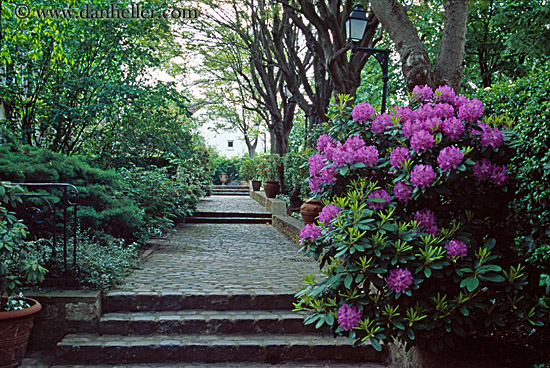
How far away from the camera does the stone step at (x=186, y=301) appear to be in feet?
17.1

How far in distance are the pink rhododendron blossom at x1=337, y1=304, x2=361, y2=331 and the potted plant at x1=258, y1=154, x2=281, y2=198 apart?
12.8m

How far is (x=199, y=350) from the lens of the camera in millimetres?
4637

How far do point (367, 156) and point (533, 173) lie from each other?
107cm

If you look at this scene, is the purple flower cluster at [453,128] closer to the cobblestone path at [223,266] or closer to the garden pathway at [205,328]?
the garden pathway at [205,328]

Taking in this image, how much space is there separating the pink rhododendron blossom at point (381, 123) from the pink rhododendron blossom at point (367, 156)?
0.93 feet

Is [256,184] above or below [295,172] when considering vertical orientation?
below

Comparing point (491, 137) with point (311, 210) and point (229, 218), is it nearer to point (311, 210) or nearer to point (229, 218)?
point (311, 210)

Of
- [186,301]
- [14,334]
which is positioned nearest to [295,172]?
[186,301]

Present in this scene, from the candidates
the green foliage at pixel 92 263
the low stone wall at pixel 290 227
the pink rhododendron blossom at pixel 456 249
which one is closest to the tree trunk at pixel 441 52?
the pink rhododendron blossom at pixel 456 249

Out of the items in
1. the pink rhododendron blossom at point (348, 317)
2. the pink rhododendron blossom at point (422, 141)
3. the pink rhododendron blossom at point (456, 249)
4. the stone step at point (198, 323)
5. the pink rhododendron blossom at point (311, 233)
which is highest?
the pink rhododendron blossom at point (422, 141)

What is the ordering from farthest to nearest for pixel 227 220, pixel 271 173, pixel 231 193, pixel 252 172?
1. pixel 231 193
2. pixel 252 172
3. pixel 271 173
4. pixel 227 220

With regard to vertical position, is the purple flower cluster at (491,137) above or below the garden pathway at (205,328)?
above

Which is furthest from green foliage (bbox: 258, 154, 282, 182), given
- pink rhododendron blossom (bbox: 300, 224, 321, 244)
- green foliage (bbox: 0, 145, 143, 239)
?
pink rhododendron blossom (bbox: 300, 224, 321, 244)

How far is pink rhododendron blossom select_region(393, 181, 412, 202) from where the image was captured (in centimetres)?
318
